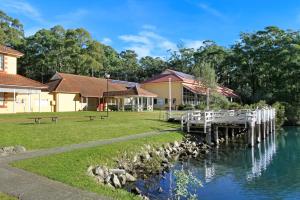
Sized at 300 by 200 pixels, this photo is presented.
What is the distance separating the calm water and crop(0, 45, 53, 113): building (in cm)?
1907

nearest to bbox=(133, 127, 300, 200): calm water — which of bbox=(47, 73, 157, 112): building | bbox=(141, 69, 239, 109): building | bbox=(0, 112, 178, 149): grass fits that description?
bbox=(0, 112, 178, 149): grass

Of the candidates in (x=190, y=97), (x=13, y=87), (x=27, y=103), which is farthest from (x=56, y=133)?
(x=190, y=97)

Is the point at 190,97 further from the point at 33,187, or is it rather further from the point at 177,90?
the point at 33,187

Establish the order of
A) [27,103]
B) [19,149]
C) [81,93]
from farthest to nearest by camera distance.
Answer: [81,93] < [27,103] < [19,149]

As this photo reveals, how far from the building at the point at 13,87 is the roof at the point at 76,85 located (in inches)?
229

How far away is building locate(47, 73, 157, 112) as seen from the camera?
43062 millimetres

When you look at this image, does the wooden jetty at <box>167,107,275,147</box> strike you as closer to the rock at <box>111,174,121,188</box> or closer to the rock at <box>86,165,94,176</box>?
the rock at <box>111,174,121,188</box>

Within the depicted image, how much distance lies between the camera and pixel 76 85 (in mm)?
46375

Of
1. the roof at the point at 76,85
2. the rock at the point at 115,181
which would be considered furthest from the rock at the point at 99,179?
the roof at the point at 76,85

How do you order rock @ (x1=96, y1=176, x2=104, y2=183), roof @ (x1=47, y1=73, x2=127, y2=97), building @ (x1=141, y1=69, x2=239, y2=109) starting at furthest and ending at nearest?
building @ (x1=141, y1=69, x2=239, y2=109)
roof @ (x1=47, y1=73, x2=127, y2=97)
rock @ (x1=96, y1=176, x2=104, y2=183)

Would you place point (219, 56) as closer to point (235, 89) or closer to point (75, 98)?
point (235, 89)

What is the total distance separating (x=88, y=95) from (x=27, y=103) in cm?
954

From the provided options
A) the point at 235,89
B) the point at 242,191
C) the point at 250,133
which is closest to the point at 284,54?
the point at 235,89

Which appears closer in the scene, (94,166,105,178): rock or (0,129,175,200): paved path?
(0,129,175,200): paved path
